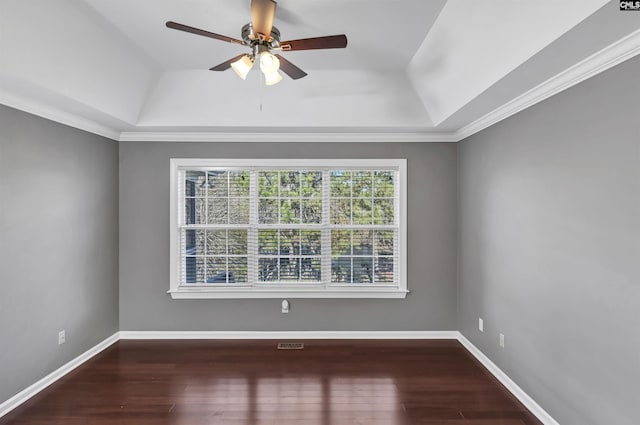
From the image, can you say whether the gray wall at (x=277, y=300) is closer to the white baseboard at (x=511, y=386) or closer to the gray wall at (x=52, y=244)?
the gray wall at (x=52, y=244)

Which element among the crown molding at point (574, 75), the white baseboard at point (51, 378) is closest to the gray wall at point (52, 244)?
the white baseboard at point (51, 378)

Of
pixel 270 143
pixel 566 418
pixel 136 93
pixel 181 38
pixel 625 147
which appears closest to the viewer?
pixel 625 147

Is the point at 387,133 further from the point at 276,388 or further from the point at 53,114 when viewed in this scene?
the point at 53,114

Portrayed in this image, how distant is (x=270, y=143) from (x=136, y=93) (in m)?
1.46

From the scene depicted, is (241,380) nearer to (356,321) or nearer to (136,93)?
(356,321)

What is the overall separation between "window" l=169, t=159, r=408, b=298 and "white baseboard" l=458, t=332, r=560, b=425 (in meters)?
1.02

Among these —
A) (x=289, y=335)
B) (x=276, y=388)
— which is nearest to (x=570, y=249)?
(x=276, y=388)

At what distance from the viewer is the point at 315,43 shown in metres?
2.01

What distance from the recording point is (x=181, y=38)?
2811 millimetres

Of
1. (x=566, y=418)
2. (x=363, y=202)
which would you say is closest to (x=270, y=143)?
(x=363, y=202)

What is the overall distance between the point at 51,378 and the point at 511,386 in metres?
4.09

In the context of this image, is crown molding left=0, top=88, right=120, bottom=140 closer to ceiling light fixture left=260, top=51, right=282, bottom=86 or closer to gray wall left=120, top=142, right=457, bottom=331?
gray wall left=120, top=142, right=457, bottom=331

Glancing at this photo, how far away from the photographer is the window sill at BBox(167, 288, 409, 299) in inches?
157

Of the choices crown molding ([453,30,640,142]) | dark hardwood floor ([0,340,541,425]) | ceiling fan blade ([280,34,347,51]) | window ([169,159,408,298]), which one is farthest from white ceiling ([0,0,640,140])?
dark hardwood floor ([0,340,541,425])
